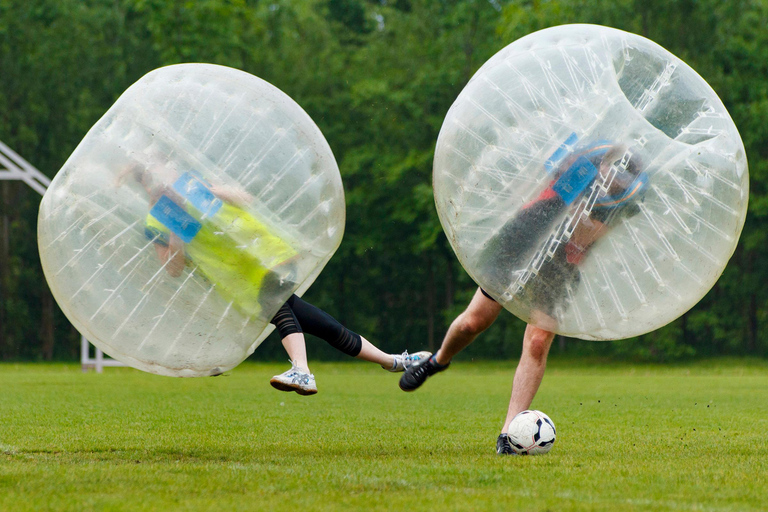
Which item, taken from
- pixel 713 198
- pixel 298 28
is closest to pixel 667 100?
pixel 713 198

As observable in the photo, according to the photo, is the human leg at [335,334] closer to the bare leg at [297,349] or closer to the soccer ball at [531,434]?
the bare leg at [297,349]

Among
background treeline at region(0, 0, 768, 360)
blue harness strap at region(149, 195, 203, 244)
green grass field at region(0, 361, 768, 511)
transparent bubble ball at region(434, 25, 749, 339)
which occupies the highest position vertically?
transparent bubble ball at region(434, 25, 749, 339)

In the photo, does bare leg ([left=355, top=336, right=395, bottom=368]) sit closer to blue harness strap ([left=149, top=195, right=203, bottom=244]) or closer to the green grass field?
the green grass field

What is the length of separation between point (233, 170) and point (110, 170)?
66 centimetres

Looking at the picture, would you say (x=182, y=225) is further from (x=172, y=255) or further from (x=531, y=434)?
(x=531, y=434)

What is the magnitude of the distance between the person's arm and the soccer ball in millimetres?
2186

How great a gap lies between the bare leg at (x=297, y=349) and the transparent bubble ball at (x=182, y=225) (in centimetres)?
30

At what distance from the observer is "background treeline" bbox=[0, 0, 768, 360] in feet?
86.3

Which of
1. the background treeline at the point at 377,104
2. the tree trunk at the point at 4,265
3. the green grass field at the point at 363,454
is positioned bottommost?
the tree trunk at the point at 4,265

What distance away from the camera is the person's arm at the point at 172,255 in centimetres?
503

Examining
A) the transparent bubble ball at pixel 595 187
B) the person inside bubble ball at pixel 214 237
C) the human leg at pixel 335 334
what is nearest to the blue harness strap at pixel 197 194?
the person inside bubble ball at pixel 214 237

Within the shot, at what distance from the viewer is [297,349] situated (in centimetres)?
560

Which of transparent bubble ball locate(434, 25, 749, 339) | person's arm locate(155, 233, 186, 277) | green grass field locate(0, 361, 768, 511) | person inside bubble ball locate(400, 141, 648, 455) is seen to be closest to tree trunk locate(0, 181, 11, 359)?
green grass field locate(0, 361, 768, 511)

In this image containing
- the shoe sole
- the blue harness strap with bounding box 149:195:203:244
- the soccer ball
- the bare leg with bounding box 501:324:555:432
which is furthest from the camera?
the bare leg with bounding box 501:324:555:432
